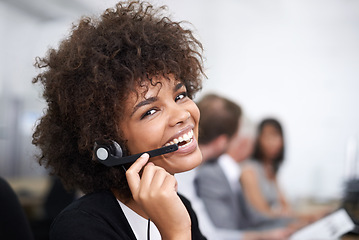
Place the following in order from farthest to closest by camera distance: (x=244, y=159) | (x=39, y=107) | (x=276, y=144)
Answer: (x=276, y=144), (x=244, y=159), (x=39, y=107)

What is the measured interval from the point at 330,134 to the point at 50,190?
232cm

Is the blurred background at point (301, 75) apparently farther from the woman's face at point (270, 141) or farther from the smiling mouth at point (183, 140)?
the smiling mouth at point (183, 140)

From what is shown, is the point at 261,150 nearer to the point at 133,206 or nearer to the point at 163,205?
the point at 133,206

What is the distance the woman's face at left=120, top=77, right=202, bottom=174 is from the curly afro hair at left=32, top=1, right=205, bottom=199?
1.1 inches

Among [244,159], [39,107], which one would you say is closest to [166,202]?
[39,107]

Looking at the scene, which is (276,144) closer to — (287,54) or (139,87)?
(287,54)

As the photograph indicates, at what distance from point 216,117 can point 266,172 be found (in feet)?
2.90

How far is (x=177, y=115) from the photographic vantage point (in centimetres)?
91

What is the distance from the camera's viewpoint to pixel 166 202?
0.80m

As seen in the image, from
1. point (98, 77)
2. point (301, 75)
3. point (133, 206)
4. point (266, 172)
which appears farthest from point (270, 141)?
point (98, 77)

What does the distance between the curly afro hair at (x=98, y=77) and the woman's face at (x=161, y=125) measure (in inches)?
1.1

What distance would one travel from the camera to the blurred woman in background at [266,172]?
9.43 feet

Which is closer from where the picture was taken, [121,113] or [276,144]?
[121,113]

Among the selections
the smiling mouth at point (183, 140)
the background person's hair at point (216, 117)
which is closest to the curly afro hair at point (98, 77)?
the smiling mouth at point (183, 140)
